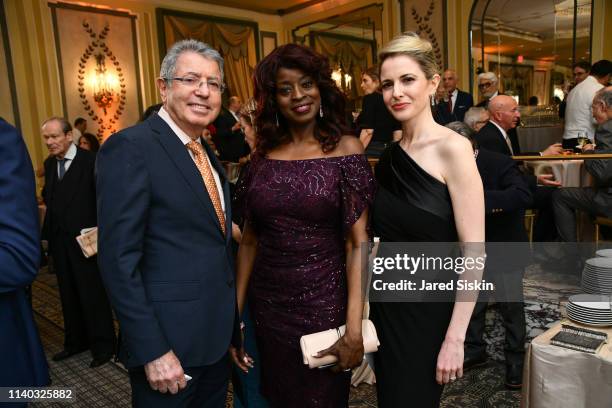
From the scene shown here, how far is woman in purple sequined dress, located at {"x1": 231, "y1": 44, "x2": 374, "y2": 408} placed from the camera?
1.56 m

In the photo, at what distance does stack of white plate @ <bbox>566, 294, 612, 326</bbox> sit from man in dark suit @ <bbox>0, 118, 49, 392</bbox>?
1.92 m

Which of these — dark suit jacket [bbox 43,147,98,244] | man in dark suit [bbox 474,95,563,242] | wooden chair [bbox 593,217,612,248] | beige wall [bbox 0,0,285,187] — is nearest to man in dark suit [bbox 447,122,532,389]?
man in dark suit [bbox 474,95,563,242]

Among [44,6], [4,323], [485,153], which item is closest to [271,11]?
[44,6]

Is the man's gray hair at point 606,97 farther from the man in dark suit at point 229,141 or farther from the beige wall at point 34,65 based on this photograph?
the beige wall at point 34,65

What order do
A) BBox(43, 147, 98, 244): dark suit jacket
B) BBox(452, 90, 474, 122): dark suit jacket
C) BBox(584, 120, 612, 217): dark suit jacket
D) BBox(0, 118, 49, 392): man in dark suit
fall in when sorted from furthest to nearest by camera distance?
BBox(452, 90, 474, 122): dark suit jacket < BBox(584, 120, 612, 217): dark suit jacket < BBox(43, 147, 98, 244): dark suit jacket < BBox(0, 118, 49, 392): man in dark suit

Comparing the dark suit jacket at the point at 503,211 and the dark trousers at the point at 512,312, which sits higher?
the dark suit jacket at the point at 503,211

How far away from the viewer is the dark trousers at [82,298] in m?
3.44

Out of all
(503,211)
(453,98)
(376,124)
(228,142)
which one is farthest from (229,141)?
(503,211)

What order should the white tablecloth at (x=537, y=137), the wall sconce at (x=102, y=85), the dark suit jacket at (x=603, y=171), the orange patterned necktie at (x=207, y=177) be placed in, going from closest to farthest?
the orange patterned necktie at (x=207, y=177) < the dark suit jacket at (x=603, y=171) < the white tablecloth at (x=537, y=137) < the wall sconce at (x=102, y=85)

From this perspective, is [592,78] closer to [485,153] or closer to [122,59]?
[485,153]

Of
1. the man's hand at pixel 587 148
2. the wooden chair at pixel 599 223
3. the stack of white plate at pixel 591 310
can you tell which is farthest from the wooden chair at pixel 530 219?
the stack of white plate at pixel 591 310

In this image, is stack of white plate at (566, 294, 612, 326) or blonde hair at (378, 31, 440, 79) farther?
A: stack of white plate at (566, 294, 612, 326)

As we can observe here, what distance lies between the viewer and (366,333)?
1543 millimetres

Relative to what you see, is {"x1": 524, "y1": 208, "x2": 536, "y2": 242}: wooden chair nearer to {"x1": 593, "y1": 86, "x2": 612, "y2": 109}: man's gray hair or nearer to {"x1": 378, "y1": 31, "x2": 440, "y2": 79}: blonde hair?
{"x1": 593, "y1": 86, "x2": 612, "y2": 109}: man's gray hair
